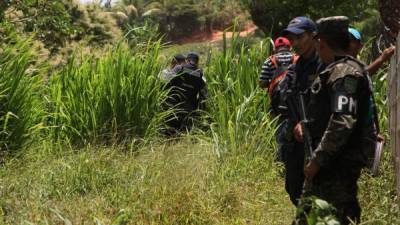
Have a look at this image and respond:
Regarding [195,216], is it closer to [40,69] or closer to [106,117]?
[106,117]

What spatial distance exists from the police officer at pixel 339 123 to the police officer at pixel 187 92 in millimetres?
4294

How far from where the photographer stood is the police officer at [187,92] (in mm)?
7625

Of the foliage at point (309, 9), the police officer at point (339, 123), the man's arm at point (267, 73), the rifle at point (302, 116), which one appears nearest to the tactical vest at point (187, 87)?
the man's arm at point (267, 73)

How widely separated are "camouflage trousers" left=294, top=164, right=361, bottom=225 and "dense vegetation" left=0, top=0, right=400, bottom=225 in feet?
1.06

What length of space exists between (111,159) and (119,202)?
1.01 meters

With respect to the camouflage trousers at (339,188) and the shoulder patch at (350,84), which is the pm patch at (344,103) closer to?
the shoulder patch at (350,84)

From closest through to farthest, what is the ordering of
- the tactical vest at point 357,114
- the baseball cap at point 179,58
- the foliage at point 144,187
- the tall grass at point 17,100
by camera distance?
the tactical vest at point 357,114, the foliage at point 144,187, the tall grass at point 17,100, the baseball cap at point 179,58

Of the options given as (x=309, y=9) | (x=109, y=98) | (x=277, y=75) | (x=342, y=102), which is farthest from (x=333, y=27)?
(x=309, y=9)

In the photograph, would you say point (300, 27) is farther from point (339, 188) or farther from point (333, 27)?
point (339, 188)

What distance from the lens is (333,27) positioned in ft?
10.8

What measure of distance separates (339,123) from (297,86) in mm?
976

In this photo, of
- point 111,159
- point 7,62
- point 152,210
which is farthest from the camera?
point 7,62

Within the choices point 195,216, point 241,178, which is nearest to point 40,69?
point 241,178

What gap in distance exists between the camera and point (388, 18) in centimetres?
672
